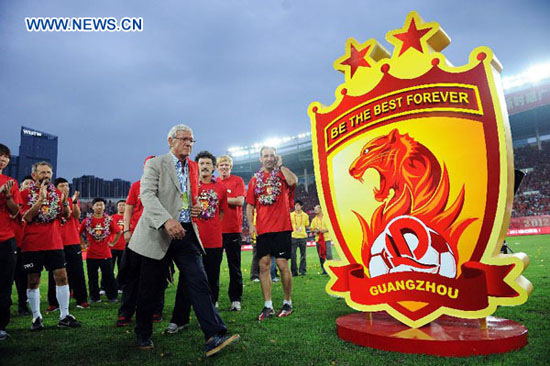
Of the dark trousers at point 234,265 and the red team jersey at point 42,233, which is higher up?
the red team jersey at point 42,233

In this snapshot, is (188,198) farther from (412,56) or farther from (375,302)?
(412,56)

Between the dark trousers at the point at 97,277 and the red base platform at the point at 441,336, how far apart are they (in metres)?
4.82

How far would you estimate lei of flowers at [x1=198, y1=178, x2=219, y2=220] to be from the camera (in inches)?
193

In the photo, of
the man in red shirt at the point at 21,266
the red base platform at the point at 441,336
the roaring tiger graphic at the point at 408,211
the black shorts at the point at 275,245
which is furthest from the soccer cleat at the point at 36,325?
the roaring tiger graphic at the point at 408,211

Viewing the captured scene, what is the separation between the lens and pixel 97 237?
22.4ft

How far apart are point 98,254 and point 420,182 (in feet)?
18.9

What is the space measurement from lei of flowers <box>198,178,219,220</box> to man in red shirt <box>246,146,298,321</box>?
0.47 metres

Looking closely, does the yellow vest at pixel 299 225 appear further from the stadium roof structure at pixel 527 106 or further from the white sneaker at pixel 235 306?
the stadium roof structure at pixel 527 106

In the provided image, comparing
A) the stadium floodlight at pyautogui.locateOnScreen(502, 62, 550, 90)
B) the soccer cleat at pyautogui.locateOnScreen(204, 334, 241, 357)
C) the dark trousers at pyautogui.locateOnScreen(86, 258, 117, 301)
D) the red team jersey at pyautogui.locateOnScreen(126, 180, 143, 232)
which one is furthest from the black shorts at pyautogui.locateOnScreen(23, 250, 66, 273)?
the stadium floodlight at pyautogui.locateOnScreen(502, 62, 550, 90)

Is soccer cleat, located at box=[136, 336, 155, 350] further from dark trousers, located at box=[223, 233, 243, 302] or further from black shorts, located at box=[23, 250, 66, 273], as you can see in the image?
dark trousers, located at box=[223, 233, 243, 302]

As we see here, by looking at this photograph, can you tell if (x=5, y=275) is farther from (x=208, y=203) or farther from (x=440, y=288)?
(x=440, y=288)

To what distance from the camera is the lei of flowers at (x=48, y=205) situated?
465 cm

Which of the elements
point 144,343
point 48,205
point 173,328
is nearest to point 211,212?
point 173,328

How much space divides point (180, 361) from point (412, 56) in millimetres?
3436
